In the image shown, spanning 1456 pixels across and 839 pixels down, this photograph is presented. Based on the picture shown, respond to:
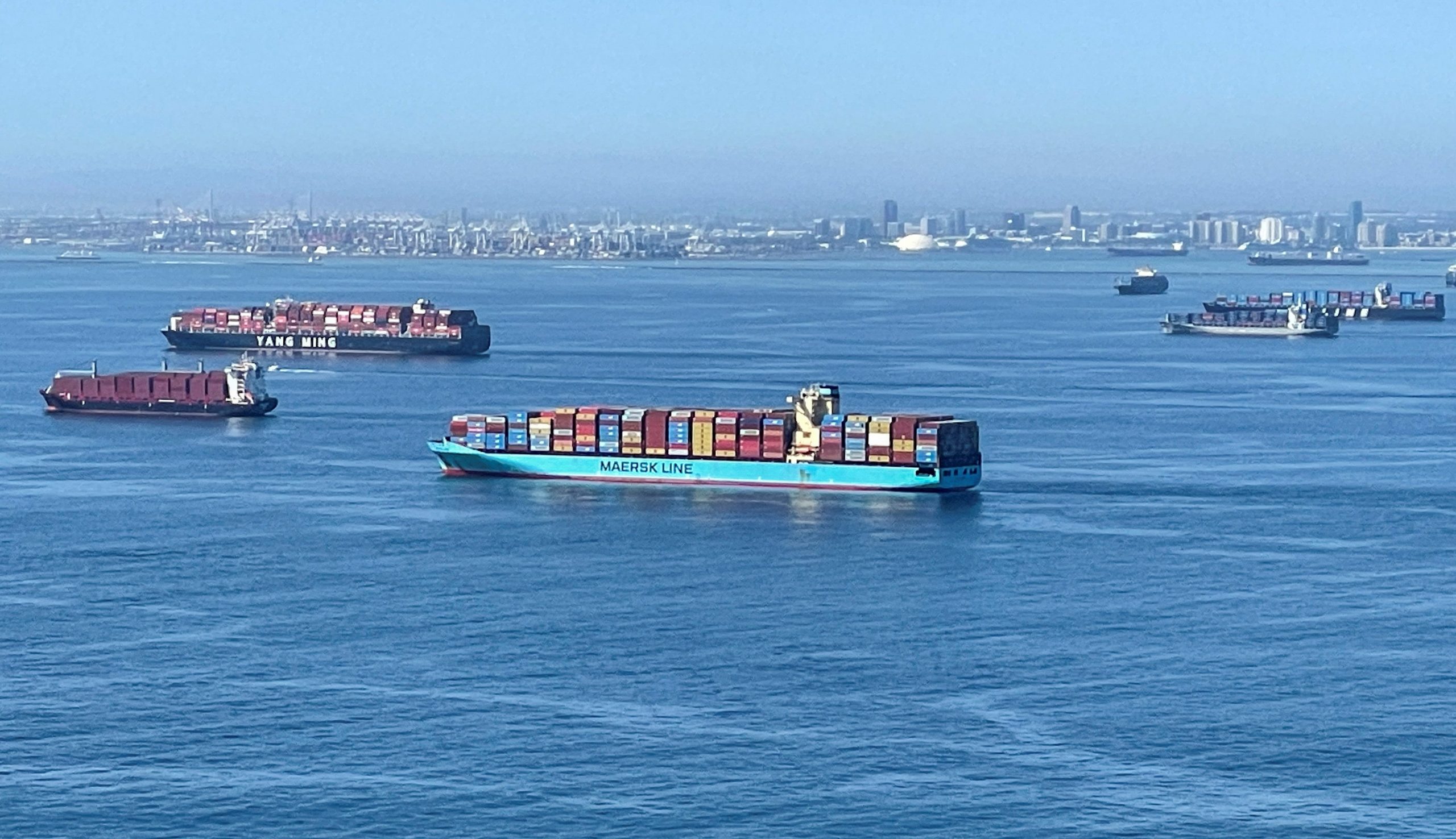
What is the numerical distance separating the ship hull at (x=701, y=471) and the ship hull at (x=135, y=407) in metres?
20.6

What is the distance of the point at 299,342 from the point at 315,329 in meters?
1.24

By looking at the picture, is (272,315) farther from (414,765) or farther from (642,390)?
(414,765)

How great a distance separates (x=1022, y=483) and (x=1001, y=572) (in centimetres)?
1573

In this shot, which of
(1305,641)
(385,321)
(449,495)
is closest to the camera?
(1305,641)

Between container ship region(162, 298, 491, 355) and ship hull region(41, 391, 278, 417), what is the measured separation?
39510 millimetres

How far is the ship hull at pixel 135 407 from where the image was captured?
315ft

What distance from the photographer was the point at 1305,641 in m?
48.7

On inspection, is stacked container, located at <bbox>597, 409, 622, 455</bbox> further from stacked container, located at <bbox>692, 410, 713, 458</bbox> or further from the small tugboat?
the small tugboat

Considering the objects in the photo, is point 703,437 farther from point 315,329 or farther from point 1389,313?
point 1389,313

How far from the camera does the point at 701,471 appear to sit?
7425 centimetres

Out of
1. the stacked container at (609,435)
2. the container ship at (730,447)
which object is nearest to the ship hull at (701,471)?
the container ship at (730,447)

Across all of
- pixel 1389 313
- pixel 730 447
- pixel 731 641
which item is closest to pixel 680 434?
pixel 730 447

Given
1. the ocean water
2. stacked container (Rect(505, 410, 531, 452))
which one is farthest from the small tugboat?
stacked container (Rect(505, 410, 531, 452))

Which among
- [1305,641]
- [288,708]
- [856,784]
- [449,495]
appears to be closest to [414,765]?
[288,708]
